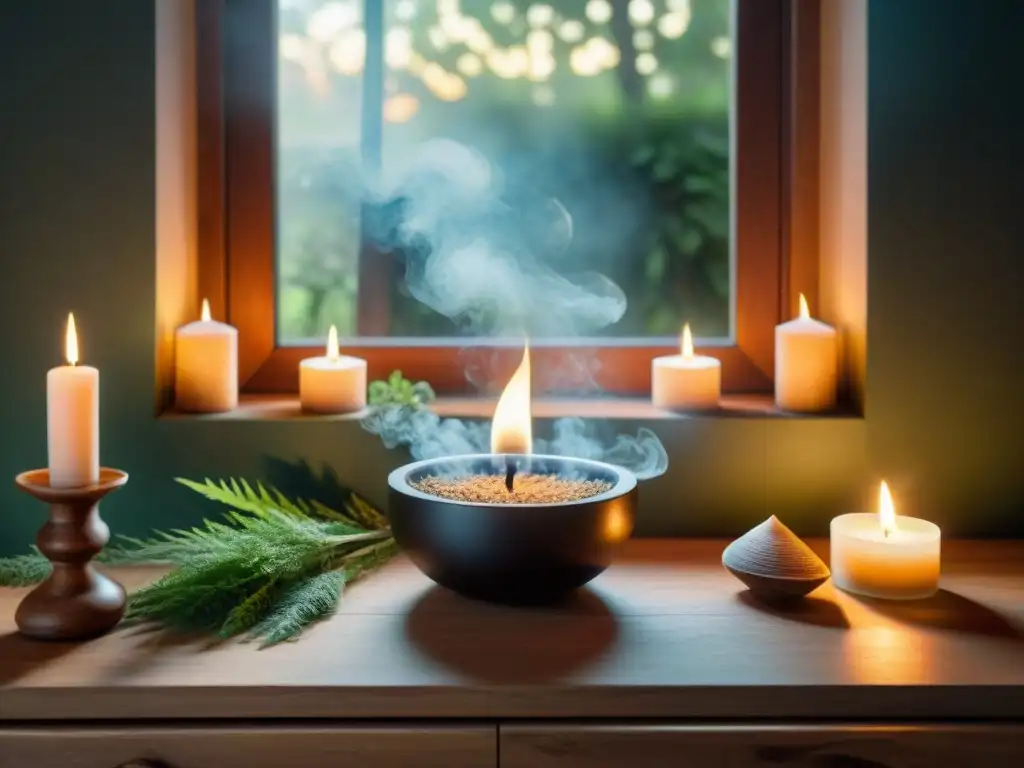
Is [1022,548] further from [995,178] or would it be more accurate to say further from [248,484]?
[248,484]

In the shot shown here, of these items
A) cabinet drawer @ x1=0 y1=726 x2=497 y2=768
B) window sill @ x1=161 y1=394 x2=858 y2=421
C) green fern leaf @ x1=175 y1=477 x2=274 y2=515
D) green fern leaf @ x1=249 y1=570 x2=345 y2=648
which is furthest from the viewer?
window sill @ x1=161 y1=394 x2=858 y2=421

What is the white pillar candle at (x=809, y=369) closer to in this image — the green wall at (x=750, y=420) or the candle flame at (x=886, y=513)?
the green wall at (x=750, y=420)

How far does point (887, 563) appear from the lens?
3.42 ft

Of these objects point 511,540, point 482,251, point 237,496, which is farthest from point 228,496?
point 482,251

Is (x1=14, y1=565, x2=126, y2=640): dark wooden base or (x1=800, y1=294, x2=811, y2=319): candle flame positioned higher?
(x1=800, y1=294, x2=811, y2=319): candle flame

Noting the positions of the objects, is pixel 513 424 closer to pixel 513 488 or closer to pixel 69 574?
pixel 513 488

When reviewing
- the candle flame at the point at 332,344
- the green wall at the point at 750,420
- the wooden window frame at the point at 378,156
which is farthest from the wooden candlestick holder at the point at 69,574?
the wooden window frame at the point at 378,156

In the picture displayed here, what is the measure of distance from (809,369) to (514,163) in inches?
20.1

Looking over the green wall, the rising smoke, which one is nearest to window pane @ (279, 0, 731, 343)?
the rising smoke

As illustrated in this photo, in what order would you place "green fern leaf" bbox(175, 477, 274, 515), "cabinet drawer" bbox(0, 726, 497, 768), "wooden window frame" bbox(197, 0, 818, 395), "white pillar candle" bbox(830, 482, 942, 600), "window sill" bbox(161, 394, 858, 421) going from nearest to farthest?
"cabinet drawer" bbox(0, 726, 497, 768) < "white pillar candle" bbox(830, 482, 942, 600) < "green fern leaf" bbox(175, 477, 274, 515) < "window sill" bbox(161, 394, 858, 421) < "wooden window frame" bbox(197, 0, 818, 395)

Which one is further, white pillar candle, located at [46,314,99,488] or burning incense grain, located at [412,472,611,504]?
burning incense grain, located at [412,472,611,504]

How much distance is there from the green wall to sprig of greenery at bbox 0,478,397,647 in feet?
0.22

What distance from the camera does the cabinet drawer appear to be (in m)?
0.83

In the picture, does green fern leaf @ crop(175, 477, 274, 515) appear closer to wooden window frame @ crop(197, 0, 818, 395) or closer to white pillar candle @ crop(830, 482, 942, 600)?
wooden window frame @ crop(197, 0, 818, 395)
